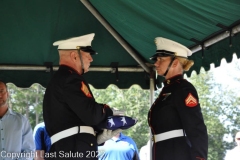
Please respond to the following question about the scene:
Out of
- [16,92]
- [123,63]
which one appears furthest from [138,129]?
[123,63]

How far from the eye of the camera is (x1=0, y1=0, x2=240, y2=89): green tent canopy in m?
3.78

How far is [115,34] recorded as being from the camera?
4.96m

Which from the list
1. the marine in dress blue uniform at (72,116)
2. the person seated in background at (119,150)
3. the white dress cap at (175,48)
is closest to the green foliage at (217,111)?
the person seated in background at (119,150)

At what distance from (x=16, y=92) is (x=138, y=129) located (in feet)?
20.1

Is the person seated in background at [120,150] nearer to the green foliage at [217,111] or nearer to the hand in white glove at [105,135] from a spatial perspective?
the hand in white glove at [105,135]

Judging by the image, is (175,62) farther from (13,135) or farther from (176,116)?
(13,135)

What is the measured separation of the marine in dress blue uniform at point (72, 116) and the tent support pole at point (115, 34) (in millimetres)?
1227

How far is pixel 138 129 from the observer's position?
21.5m

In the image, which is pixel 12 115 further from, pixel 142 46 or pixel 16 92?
pixel 16 92

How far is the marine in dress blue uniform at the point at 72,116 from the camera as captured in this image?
133 inches

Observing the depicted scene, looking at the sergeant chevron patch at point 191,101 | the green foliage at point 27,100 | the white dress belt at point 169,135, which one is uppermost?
the green foliage at point 27,100

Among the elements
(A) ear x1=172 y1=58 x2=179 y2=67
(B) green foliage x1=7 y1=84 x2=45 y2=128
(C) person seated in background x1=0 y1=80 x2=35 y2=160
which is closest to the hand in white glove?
(A) ear x1=172 y1=58 x2=179 y2=67

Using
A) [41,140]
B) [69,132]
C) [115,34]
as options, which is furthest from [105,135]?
[41,140]

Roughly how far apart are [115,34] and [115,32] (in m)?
0.02
